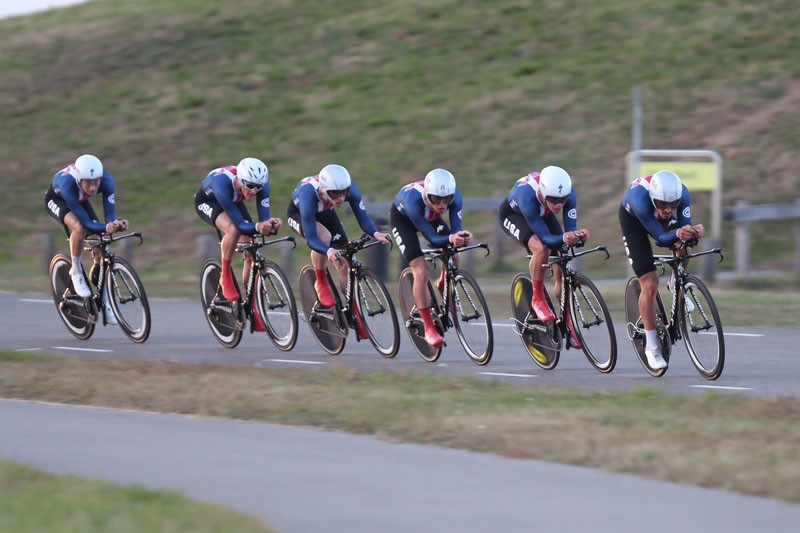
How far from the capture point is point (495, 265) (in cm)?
2284

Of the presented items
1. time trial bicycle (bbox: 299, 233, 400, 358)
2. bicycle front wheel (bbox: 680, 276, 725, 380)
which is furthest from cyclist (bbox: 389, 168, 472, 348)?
bicycle front wheel (bbox: 680, 276, 725, 380)

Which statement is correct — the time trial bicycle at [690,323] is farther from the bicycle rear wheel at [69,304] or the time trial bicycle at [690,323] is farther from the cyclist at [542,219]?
the bicycle rear wheel at [69,304]

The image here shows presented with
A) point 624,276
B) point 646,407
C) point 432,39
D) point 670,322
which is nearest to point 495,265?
point 624,276

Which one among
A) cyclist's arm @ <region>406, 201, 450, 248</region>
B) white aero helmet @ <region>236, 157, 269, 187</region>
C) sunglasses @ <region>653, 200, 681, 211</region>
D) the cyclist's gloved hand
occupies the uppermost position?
white aero helmet @ <region>236, 157, 269, 187</region>

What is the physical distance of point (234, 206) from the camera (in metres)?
13.2

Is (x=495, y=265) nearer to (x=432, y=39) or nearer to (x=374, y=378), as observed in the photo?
(x=374, y=378)

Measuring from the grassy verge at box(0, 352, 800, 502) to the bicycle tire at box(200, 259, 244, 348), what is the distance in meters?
1.58

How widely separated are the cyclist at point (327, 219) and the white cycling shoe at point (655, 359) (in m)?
2.34

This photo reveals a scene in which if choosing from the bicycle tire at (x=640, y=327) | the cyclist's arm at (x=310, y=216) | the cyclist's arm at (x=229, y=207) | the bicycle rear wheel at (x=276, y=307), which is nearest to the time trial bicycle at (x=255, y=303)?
the bicycle rear wheel at (x=276, y=307)

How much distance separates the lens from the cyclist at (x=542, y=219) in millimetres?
11469

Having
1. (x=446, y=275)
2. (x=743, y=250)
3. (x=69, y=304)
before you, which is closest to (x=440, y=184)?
(x=446, y=275)

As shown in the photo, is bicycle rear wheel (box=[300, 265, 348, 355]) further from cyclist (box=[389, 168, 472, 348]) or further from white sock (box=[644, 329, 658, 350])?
white sock (box=[644, 329, 658, 350])

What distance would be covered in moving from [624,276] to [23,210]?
1512cm

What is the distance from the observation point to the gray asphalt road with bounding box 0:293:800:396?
441 inches
